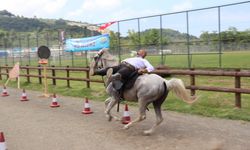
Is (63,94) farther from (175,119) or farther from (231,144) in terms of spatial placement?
(231,144)

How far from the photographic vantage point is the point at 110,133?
865 cm

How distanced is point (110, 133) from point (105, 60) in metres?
1.73

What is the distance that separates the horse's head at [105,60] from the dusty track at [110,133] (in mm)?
1443

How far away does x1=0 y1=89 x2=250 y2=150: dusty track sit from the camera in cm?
745

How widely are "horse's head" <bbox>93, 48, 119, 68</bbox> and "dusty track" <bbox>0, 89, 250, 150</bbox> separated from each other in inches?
56.8

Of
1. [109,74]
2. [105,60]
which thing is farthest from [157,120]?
[105,60]

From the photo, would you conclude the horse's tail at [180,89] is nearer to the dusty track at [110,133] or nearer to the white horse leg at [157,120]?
the white horse leg at [157,120]

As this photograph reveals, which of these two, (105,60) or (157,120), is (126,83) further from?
(157,120)

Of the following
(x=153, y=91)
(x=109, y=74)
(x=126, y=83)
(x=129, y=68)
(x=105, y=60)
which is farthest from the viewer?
(x=105, y=60)

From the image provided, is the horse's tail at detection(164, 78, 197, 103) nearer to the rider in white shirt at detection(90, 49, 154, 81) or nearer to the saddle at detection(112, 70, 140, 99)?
the rider in white shirt at detection(90, 49, 154, 81)

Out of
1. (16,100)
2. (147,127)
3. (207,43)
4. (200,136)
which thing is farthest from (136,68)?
(207,43)

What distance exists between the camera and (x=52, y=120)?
415 inches

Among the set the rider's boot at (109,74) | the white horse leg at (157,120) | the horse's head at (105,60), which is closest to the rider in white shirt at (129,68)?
the rider's boot at (109,74)

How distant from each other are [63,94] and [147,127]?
8208 mm
